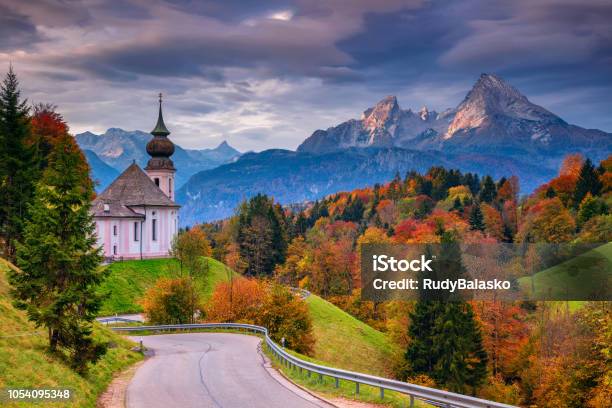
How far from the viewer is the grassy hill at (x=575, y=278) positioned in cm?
A: 6400

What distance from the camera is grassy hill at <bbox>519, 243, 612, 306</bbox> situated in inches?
2520

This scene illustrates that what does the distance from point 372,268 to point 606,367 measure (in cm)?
5553

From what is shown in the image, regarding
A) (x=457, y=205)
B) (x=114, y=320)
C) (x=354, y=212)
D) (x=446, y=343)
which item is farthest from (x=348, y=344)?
(x=354, y=212)

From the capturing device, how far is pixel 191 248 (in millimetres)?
63281

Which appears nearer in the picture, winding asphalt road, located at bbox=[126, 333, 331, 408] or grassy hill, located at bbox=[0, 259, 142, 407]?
grassy hill, located at bbox=[0, 259, 142, 407]

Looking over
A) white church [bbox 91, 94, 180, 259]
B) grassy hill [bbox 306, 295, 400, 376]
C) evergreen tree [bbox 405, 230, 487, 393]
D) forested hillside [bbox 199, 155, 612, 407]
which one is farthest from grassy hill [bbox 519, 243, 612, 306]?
white church [bbox 91, 94, 180, 259]

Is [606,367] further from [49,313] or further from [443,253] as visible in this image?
[49,313]

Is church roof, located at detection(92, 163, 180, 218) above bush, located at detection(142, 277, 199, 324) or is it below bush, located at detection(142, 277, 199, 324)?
above

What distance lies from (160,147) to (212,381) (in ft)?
224

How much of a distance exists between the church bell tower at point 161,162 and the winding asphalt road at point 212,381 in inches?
2105

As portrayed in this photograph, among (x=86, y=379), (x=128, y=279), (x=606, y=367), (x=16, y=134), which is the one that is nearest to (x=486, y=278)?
(x=606, y=367)

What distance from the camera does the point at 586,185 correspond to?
104 metres

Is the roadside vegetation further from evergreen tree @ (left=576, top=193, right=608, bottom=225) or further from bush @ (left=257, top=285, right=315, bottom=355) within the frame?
evergreen tree @ (left=576, top=193, right=608, bottom=225)

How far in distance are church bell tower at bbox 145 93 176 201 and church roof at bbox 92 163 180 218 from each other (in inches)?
272
